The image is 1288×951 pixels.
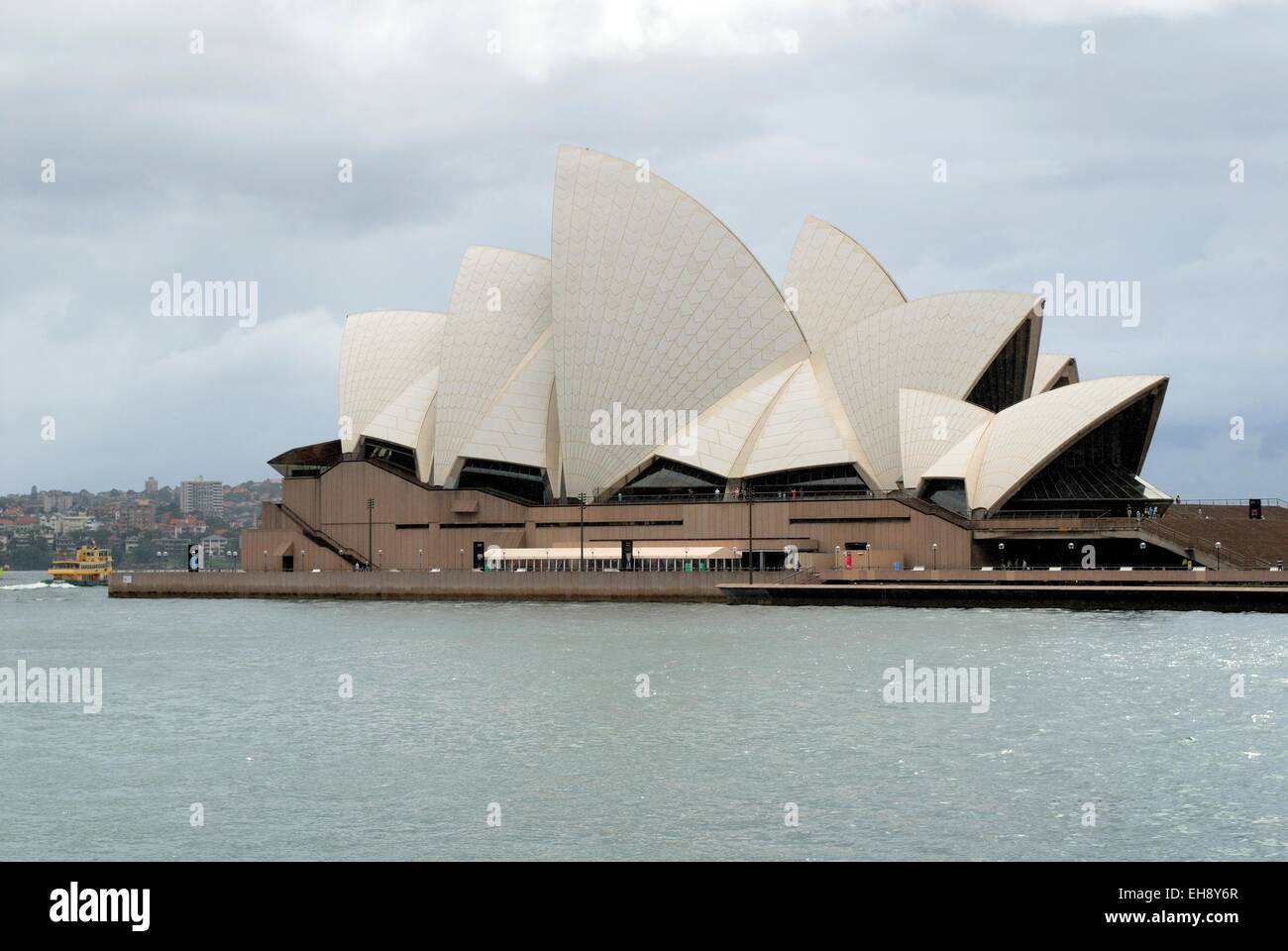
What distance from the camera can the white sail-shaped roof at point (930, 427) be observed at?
6334 centimetres

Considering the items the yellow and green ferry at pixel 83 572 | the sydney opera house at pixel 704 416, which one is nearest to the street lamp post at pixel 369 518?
the sydney opera house at pixel 704 416

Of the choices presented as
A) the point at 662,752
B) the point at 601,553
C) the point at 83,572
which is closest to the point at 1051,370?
the point at 601,553

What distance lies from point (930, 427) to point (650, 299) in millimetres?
14412

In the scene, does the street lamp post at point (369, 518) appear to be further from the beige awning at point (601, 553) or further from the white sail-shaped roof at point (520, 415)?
the beige awning at point (601, 553)

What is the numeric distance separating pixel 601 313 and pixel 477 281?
28.4 ft

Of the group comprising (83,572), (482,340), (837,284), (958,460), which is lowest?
(83,572)

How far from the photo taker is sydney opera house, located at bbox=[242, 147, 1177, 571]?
6216 centimetres

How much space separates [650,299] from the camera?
218 ft

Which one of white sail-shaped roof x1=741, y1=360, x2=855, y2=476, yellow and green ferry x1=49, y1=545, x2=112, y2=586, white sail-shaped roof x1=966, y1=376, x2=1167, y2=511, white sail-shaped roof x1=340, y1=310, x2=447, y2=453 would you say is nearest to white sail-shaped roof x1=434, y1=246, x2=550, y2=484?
white sail-shaped roof x1=340, y1=310, x2=447, y2=453

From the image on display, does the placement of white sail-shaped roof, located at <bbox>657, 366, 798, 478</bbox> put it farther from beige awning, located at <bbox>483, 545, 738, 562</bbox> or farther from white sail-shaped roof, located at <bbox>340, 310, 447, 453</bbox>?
white sail-shaped roof, located at <bbox>340, 310, 447, 453</bbox>

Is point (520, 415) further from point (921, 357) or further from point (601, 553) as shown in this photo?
point (921, 357)

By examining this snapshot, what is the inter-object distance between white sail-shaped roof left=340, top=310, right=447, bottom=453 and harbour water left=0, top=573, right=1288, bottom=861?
34.5 m

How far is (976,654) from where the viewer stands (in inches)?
1388
